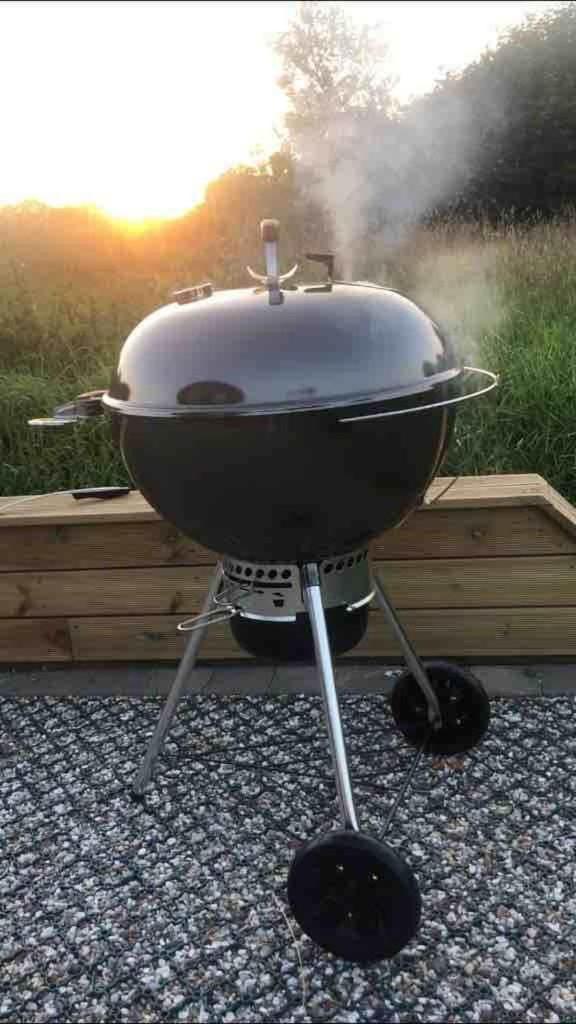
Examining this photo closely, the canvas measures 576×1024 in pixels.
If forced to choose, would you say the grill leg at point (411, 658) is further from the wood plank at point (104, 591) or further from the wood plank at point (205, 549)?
the wood plank at point (104, 591)

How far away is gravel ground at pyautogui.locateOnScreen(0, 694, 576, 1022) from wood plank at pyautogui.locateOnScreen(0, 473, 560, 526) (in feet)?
1.85

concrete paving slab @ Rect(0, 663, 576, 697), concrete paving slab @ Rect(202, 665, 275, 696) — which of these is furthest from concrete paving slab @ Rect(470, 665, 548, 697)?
concrete paving slab @ Rect(202, 665, 275, 696)

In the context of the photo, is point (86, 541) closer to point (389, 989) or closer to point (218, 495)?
point (218, 495)

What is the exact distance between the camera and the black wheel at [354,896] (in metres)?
1.39

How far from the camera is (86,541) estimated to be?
244 cm

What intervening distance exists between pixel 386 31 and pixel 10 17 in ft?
5.93

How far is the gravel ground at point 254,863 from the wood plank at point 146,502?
1.85 feet

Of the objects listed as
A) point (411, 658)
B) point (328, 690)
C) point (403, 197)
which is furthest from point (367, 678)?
point (403, 197)

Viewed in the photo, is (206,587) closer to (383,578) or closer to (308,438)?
(383,578)

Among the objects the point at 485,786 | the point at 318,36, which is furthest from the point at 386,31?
the point at 485,786

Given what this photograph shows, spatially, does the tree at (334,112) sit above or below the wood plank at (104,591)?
above

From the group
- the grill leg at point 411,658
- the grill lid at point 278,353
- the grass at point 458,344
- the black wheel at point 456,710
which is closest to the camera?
the grill lid at point 278,353

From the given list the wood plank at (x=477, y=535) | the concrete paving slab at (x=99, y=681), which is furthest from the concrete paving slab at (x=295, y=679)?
the wood plank at (x=477, y=535)

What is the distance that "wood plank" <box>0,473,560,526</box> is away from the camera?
222cm
